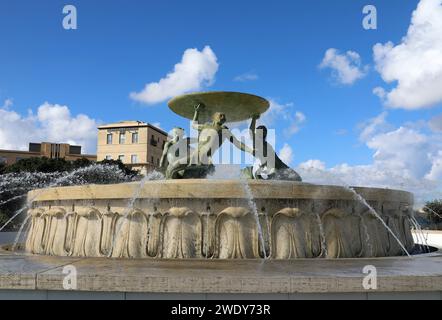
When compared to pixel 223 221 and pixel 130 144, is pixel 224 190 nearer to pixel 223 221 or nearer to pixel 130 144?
pixel 223 221

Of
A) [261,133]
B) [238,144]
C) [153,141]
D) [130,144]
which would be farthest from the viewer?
[153,141]

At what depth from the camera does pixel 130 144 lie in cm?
7700

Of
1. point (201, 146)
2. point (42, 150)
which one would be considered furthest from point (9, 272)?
point (42, 150)

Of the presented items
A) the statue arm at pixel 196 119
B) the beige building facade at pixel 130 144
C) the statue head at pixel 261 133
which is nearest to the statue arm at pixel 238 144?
the statue head at pixel 261 133

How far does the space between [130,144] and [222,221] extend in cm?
7048

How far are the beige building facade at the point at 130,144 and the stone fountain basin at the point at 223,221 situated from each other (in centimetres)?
6725

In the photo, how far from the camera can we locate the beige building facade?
75.9 m

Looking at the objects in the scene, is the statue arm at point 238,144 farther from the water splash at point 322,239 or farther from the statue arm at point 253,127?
the water splash at point 322,239

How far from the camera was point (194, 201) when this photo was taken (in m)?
8.24

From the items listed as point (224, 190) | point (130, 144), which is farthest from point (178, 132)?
point (130, 144)

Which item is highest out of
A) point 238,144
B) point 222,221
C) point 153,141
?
point 153,141
